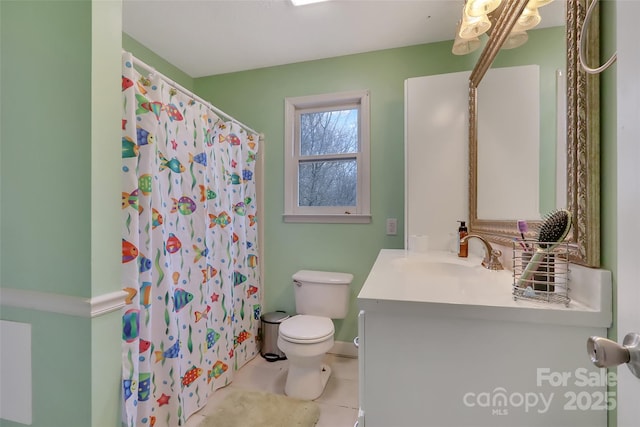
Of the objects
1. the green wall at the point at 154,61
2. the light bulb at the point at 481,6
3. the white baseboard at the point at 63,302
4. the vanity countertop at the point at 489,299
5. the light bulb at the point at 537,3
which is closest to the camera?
the vanity countertop at the point at 489,299

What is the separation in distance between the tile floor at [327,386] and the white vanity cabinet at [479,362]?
0.94m

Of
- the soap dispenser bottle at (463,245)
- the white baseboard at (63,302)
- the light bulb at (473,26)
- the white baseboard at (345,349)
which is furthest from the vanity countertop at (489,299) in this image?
the white baseboard at (345,349)

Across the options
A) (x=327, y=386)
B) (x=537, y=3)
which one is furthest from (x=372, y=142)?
(x=327, y=386)

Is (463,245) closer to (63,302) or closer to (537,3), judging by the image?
(537,3)

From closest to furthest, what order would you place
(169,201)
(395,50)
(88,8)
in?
(88,8), (169,201), (395,50)

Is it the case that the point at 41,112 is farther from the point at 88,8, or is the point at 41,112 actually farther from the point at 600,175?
the point at 600,175

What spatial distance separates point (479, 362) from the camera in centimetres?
69

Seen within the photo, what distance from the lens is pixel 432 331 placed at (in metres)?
0.72

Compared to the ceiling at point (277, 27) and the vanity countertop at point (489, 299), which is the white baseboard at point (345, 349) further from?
the ceiling at point (277, 27)

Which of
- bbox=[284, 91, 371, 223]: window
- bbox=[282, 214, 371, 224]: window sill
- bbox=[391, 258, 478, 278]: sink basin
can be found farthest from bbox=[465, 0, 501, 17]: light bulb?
bbox=[282, 214, 371, 224]: window sill

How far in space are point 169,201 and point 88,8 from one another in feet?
2.72

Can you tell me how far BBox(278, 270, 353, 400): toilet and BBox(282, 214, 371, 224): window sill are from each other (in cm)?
41

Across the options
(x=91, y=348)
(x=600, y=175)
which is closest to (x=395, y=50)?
(x=600, y=175)

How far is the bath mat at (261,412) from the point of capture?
1.43 metres
